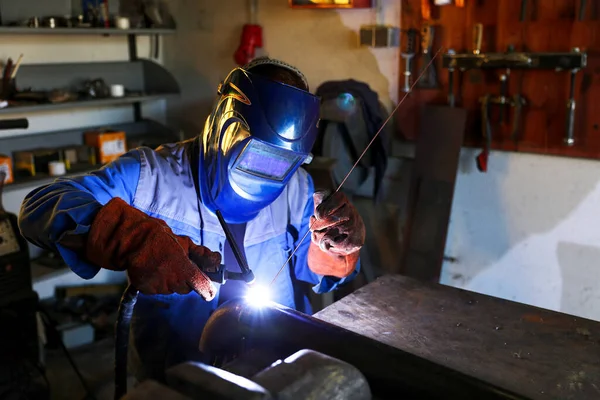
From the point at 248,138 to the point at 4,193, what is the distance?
2.34 meters

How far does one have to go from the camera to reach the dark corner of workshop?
1207 millimetres

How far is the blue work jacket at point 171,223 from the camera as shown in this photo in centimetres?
143

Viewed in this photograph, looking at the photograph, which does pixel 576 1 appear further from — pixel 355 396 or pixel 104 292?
pixel 104 292

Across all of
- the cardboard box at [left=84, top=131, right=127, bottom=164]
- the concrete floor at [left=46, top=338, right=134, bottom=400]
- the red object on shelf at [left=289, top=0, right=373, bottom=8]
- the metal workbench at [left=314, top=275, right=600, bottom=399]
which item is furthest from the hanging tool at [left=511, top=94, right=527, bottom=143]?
the concrete floor at [left=46, top=338, right=134, bottom=400]

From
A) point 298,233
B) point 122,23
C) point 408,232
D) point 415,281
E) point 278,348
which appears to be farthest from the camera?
point 122,23

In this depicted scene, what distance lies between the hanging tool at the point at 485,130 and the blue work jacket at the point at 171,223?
1.25 metres

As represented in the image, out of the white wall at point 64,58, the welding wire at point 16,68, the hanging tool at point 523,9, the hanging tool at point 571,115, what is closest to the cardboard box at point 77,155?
the white wall at point 64,58

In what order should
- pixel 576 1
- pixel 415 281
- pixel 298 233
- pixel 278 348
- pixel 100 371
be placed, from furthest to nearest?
pixel 100 371, pixel 576 1, pixel 298 233, pixel 415 281, pixel 278 348

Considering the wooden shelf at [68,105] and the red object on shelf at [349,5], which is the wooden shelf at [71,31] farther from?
the red object on shelf at [349,5]

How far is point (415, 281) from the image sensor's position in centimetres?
160

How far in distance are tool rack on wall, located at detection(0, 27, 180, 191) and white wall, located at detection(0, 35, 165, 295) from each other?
0.04 meters

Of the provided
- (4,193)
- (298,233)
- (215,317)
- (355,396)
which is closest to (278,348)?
(215,317)

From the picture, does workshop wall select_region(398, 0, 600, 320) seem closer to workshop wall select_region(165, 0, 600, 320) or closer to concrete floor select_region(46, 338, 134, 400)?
workshop wall select_region(165, 0, 600, 320)

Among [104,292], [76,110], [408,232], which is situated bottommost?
[104,292]
